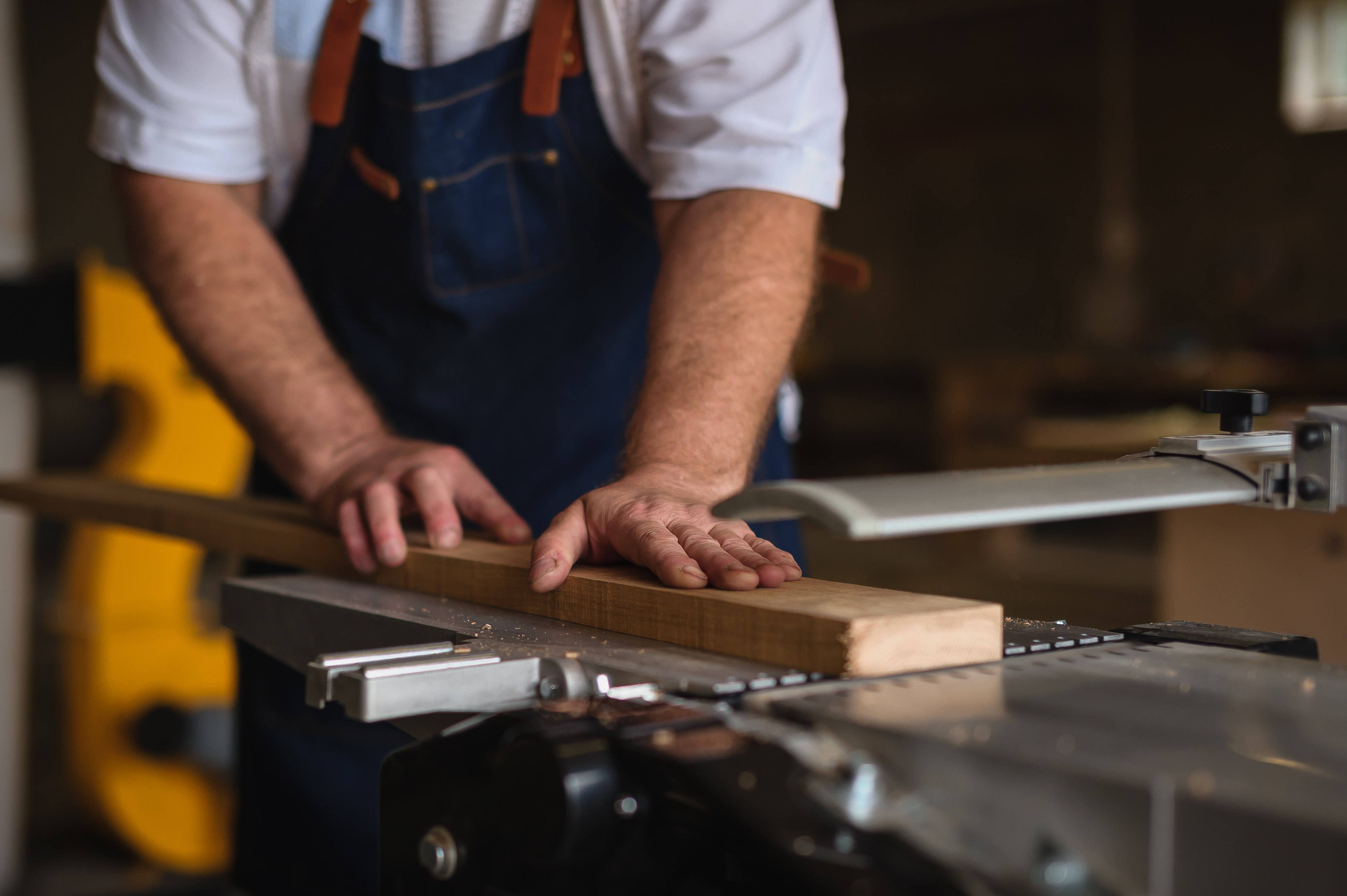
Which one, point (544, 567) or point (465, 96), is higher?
point (465, 96)

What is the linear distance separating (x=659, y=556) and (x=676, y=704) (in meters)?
0.21

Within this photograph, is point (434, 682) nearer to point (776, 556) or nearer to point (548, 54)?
point (776, 556)

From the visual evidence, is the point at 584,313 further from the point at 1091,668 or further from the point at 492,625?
the point at 1091,668

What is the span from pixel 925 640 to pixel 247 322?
2.81ft

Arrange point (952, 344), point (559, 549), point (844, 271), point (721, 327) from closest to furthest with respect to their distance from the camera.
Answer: point (559, 549) < point (721, 327) < point (844, 271) < point (952, 344)

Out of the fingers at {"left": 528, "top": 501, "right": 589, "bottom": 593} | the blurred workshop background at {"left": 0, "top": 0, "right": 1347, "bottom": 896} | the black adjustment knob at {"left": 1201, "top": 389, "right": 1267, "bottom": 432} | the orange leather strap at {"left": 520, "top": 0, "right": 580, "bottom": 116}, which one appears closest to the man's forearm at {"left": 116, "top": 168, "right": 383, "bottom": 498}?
the orange leather strap at {"left": 520, "top": 0, "right": 580, "bottom": 116}

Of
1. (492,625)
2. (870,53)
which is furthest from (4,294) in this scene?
(870,53)

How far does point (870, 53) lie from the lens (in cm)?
816

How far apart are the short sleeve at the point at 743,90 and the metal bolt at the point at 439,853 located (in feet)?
2.40

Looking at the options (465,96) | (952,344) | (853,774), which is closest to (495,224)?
(465,96)

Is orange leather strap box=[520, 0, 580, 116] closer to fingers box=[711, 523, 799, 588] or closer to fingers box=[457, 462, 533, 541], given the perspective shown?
fingers box=[457, 462, 533, 541]

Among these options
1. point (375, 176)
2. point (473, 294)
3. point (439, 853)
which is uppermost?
point (375, 176)

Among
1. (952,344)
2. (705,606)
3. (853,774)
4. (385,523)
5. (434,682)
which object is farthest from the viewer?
(952,344)

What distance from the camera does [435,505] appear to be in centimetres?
101
